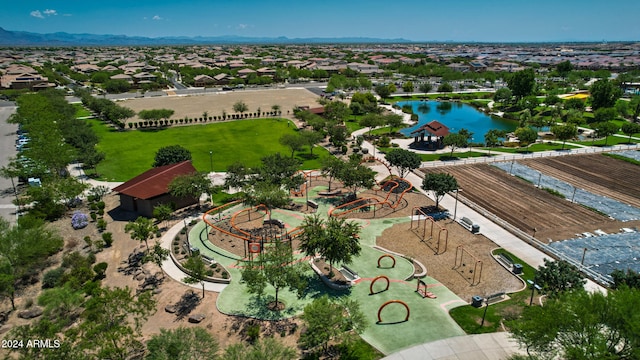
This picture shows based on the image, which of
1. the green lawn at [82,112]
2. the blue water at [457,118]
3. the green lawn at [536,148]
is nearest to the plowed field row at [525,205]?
the green lawn at [536,148]

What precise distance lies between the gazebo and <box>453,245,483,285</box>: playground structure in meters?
38.2

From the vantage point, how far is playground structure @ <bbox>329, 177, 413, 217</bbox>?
44.8 meters

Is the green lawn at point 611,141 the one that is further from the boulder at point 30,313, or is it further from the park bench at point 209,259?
the boulder at point 30,313

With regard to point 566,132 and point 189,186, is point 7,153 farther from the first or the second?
point 566,132

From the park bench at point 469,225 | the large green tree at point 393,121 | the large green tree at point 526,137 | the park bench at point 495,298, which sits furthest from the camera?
the large green tree at point 393,121

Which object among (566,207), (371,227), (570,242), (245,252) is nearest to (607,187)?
(566,207)

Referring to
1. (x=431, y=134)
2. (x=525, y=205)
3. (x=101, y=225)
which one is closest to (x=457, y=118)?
(x=431, y=134)

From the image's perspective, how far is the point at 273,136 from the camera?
262 ft

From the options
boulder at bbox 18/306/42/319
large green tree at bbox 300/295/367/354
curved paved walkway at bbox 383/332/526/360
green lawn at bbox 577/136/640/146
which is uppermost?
large green tree at bbox 300/295/367/354

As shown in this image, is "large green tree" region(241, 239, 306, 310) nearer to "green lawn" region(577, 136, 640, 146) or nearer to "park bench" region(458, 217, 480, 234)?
"park bench" region(458, 217, 480, 234)

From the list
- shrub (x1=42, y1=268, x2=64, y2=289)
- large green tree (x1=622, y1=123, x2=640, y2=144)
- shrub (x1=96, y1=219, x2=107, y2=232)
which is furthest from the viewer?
large green tree (x1=622, y1=123, x2=640, y2=144)

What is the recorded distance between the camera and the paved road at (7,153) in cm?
4512

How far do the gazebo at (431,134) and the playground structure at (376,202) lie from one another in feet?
74.7

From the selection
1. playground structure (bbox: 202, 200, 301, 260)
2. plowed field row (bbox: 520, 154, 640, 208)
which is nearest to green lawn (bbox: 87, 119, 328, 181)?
playground structure (bbox: 202, 200, 301, 260)
